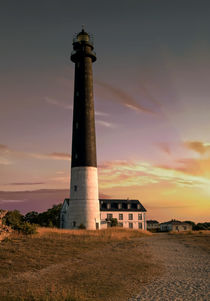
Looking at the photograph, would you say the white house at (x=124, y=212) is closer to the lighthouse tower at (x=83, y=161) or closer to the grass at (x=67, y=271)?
the lighthouse tower at (x=83, y=161)

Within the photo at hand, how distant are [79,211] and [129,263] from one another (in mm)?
21126

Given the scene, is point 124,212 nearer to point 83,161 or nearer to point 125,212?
point 125,212

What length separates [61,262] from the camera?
17.6m

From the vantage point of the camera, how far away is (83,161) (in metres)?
37.9

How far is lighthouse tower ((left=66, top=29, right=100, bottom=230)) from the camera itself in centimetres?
3741

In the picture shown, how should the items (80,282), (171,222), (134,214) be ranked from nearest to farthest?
(80,282)
(134,214)
(171,222)

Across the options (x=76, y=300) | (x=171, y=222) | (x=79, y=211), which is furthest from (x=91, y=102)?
(x=171, y=222)

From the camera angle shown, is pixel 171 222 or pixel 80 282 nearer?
pixel 80 282

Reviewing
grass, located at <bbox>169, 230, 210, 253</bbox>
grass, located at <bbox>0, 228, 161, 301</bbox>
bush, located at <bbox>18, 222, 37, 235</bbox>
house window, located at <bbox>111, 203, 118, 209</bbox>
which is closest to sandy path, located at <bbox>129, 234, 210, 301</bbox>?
grass, located at <bbox>0, 228, 161, 301</bbox>

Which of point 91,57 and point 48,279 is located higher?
point 91,57

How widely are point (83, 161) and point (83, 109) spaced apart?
24.2ft

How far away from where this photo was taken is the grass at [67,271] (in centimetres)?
1110

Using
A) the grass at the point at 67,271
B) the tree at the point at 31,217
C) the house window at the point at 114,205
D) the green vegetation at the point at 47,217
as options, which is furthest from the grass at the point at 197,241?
the house window at the point at 114,205

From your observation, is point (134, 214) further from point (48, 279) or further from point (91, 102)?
point (48, 279)
